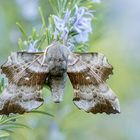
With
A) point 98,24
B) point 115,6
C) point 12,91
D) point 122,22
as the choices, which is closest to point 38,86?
point 12,91

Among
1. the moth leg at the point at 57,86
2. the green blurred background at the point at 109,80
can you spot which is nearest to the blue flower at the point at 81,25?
the moth leg at the point at 57,86

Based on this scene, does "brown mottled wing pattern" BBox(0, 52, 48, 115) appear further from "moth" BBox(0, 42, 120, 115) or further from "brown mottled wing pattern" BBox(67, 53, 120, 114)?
"brown mottled wing pattern" BBox(67, 53, 120, 114)

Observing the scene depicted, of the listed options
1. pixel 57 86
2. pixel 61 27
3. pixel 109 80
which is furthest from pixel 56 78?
pixel 109 80

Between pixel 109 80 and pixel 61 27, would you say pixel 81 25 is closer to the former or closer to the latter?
pixel 61 27

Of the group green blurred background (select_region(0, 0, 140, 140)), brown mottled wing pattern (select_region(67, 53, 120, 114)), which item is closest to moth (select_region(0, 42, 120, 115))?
brown mottled wing pattern (select_region(67, 53, 120, 114))

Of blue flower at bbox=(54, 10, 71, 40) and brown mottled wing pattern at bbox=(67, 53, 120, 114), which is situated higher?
blue flower at bbox=(54, 10, 71, 40)
